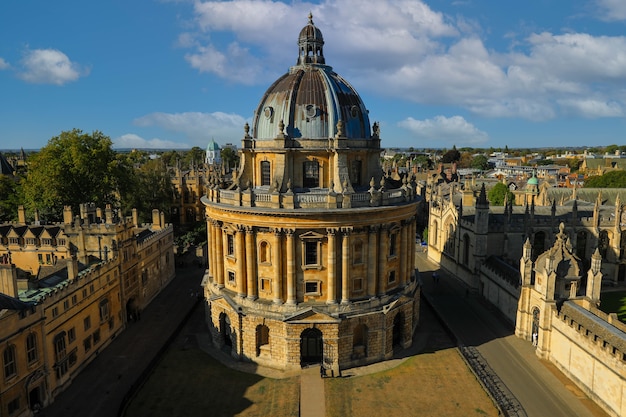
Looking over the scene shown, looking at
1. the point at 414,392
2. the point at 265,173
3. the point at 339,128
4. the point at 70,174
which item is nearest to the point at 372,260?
the point at 414,392

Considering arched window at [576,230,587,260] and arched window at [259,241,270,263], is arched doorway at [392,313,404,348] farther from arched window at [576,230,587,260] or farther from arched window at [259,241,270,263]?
arched window at [576,230,587,260]

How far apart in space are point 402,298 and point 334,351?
7878 millimetres

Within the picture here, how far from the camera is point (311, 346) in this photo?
3822 centimetres

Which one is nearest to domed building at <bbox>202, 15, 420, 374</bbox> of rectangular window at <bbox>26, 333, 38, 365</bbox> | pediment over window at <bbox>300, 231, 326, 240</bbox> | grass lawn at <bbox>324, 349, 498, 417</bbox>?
pediment over window at <bbox>300, 231, 326, 240</bbox>

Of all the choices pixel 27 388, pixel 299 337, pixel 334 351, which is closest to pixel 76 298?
pixel 27 388

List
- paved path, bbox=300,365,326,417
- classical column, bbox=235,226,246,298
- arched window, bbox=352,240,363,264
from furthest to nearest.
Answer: classical column, bbox=235,226,246,298, arched window, bbox=352,240,363,264, paved path, bbox=300,365,326,417

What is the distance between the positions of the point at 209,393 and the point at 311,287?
11444mm

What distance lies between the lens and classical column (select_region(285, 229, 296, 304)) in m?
36.3

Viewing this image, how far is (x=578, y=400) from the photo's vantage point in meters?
33.0

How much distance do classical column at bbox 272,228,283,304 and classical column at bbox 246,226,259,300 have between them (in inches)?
75.4

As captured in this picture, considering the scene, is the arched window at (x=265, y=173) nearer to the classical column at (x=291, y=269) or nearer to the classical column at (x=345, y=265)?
the classical column at (x=291, y=269)

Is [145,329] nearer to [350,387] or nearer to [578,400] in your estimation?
[350,387]

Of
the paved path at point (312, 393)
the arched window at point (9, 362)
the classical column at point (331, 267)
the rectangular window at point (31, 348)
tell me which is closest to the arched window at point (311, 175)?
the classical column at point (331, 267)

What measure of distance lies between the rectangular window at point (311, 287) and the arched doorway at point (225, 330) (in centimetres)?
892
